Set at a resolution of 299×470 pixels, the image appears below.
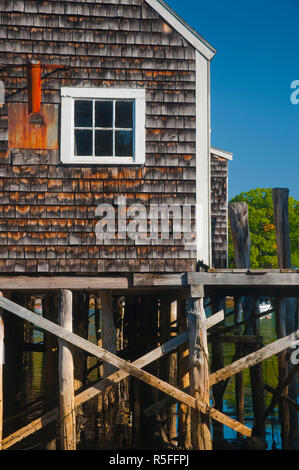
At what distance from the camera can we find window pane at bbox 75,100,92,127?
32.9ft

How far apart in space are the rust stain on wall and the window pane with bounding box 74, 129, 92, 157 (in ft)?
1.02

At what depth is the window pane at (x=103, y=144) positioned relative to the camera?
9945mm

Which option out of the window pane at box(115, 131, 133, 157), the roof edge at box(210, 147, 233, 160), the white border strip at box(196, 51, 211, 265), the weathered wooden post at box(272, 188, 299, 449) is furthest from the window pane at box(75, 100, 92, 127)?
the roof edge at box(210, 147, 233, 160)

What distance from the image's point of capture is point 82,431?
45.1ft

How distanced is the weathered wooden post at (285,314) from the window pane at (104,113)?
3062mm

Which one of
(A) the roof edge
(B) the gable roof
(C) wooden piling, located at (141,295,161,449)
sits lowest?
(C) wooden piling, located at (141,295,161,449)

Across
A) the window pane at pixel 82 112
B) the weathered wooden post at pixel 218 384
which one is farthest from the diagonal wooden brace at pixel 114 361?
the weathered wooden post at pixel 218 384

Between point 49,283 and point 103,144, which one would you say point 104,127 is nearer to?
point 103,144

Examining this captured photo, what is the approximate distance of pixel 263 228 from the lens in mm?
57156

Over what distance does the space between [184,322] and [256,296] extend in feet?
5.20

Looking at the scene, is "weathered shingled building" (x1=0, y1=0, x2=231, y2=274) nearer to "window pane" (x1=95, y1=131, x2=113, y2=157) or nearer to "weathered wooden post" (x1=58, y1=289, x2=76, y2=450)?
"window pane" (x1=95, y1=131, x2=113, y2=157)

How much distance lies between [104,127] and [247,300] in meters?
4.63

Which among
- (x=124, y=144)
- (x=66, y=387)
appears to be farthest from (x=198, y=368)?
(x=124, y=144)

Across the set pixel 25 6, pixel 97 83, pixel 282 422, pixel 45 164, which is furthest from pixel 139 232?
pixel 282 422
